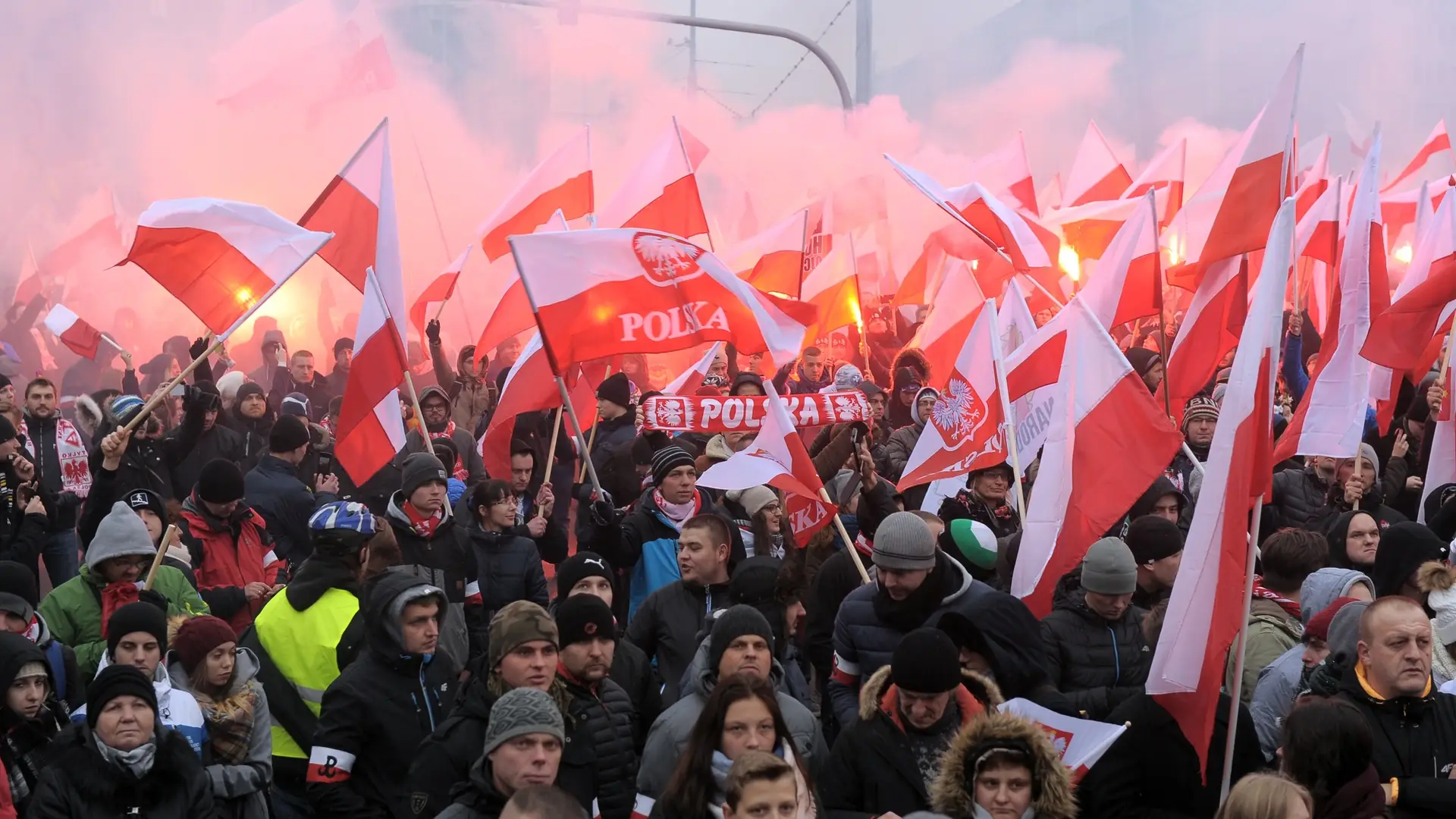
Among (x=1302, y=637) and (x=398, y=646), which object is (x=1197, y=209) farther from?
(x=398, y=646)

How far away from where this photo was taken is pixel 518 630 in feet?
13.8

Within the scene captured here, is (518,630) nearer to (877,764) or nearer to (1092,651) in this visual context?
(877,764)

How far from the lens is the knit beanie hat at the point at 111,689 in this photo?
3898mm

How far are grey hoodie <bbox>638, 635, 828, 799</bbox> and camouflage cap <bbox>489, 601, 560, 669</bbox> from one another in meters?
0.38

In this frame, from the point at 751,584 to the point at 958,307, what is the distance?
475 centimetres

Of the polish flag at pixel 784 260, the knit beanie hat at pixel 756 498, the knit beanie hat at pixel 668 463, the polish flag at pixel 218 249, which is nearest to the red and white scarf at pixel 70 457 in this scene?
the polish flag at pixel 218 249

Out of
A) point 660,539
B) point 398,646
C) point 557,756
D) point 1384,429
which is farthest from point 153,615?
point 1384,429

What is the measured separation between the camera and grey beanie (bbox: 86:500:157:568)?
527 centimetres

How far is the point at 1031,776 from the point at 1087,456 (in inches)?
93.1

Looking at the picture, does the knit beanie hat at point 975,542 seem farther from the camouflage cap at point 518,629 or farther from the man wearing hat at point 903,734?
the camouflage cap at point 518,629

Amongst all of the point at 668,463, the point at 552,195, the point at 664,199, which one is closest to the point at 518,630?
the point at 668,463

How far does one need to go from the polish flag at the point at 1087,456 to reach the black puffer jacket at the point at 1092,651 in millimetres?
611

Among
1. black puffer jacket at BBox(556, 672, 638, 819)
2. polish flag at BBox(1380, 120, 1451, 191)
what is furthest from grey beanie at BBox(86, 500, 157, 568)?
polish flag at BBox(1380, 120, 1451, 191)

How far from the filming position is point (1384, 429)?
8.03 meters
